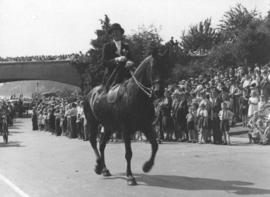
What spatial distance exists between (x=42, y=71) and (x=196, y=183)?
233 ft

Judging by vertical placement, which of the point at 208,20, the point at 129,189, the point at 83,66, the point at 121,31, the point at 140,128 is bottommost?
the point at 129,189

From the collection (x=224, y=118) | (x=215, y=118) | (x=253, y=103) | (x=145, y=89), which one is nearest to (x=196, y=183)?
(x=145, y=89)

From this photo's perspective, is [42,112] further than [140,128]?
Yes

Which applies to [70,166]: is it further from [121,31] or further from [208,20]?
[208,20]

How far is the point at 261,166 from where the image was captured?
37.2 feet

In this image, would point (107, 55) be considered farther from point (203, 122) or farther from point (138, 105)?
point (203, 122)

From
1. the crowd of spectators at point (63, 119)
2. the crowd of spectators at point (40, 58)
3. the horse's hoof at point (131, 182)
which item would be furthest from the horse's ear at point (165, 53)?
the crowd of spectators at point (40, 58)

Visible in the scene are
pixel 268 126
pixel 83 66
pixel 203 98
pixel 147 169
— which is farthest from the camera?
pixel 83 66

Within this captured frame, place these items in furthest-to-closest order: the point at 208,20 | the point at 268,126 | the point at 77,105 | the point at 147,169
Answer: the point at 208,20, the point at 77,105, the point at 268,126, the point at 147,169

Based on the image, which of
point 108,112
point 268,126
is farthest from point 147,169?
point 268,126

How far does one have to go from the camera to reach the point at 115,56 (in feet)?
36.4

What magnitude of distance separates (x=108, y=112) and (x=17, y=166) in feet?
11.7

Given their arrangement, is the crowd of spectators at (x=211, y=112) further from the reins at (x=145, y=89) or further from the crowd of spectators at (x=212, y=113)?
the reins at (x=145, y=89)

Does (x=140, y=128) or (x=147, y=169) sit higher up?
(x=140, y=128)
